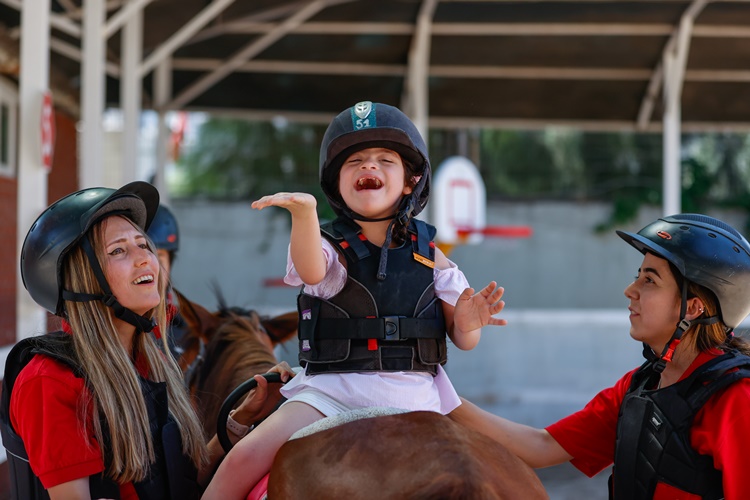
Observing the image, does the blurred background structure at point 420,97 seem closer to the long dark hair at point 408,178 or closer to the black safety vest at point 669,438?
the long dark hair at point 408,178

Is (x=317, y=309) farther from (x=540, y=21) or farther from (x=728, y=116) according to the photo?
(x=728, y=116)

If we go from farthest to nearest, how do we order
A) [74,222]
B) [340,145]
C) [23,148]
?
1. [23,148]
2. [340,145]
3. [74,222]

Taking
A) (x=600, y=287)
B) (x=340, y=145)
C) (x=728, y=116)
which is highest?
(x=728, y=116)

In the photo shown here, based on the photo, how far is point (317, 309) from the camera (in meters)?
2.35

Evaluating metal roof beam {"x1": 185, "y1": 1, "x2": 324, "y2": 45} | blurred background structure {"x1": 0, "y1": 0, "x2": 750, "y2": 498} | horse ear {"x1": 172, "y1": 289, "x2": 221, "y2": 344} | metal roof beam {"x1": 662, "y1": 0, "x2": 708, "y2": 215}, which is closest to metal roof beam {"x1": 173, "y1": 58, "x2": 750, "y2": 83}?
blurred background structure {"x1": 0, "y1": 0, "x2": 750, "y2": 498}

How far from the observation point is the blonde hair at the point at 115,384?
2.12 meters

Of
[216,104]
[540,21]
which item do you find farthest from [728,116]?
[216,104]

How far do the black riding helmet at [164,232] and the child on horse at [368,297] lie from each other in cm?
201

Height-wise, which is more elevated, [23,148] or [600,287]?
[23,148]

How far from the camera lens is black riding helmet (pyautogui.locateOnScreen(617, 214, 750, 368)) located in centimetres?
256

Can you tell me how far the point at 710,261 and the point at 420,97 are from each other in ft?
27.0

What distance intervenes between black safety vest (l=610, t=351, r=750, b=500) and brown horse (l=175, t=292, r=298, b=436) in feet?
4.44

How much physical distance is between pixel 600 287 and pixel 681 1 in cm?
696

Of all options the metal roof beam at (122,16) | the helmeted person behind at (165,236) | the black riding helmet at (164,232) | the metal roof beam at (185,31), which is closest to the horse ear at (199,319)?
the helmeted person behind at (165,236)
